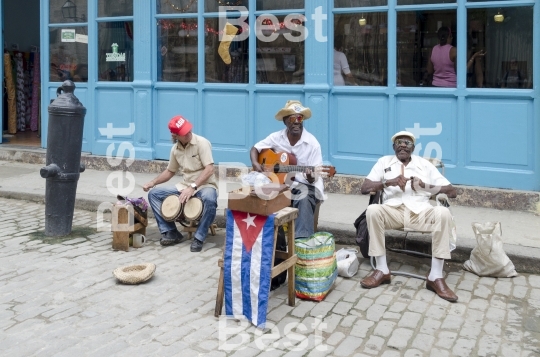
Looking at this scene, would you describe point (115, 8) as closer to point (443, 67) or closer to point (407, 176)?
point (443, 67)

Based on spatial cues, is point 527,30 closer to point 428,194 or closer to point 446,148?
point 446,148

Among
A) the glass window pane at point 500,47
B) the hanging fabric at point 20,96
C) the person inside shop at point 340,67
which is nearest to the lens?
the glass window pane at point 500,47

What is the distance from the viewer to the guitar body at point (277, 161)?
6.09 metres

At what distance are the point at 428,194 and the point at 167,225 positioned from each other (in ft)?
8.71

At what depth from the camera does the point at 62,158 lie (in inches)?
279

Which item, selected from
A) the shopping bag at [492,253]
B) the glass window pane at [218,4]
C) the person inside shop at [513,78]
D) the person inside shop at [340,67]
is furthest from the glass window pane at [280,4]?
the shopping bag at [492,253]

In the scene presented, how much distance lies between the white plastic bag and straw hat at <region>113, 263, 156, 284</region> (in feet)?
5.27

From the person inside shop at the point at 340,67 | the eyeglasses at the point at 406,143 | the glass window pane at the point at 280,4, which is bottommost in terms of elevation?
the eyeglasses at the point at 406,143

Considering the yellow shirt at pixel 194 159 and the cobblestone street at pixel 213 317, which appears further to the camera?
the yellow shirt at pixel 194 159

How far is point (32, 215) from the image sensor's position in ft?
27.1

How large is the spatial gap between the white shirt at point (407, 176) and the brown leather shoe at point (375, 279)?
62 centimetres

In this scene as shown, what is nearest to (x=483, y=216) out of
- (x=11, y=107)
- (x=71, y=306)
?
(x=71, y=306)

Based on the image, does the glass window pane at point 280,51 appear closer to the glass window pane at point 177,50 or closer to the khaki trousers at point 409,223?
the glass window pane at point 177,50

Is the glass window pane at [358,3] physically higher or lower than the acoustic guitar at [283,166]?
higher
